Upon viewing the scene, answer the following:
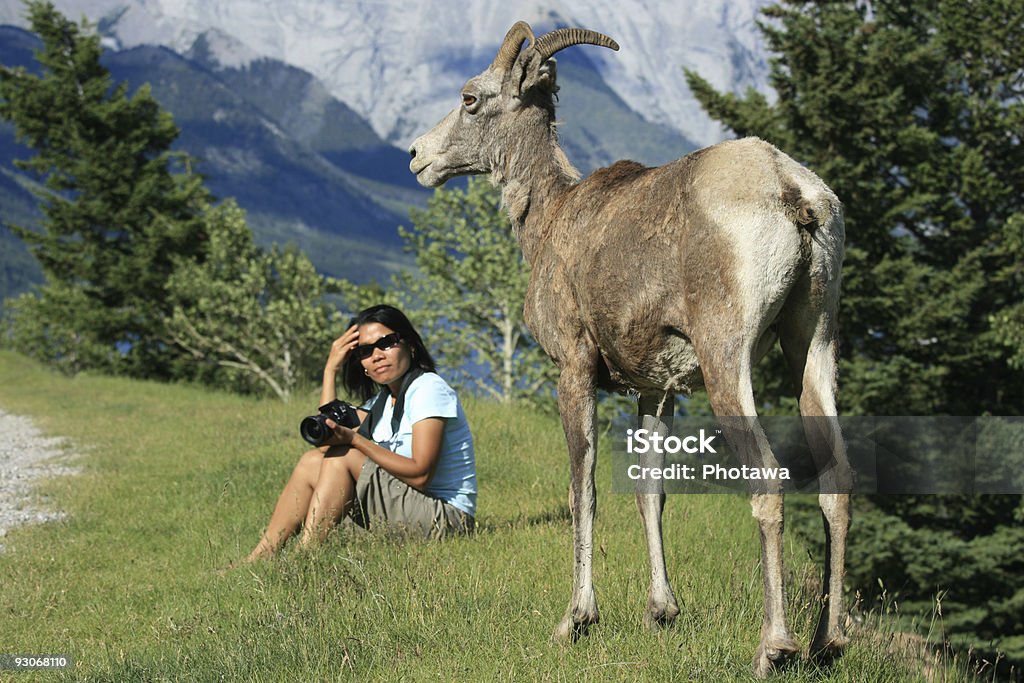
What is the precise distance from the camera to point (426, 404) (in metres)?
6.34

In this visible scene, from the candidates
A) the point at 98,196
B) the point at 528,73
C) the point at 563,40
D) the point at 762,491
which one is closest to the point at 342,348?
the point at 528,73

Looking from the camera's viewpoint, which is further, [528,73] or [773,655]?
[528,73]

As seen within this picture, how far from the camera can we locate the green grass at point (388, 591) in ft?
13.9

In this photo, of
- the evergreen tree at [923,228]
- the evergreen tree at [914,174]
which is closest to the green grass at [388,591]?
the evergreen tree at [923,228]

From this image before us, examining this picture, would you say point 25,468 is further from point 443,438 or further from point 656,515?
point 656,515

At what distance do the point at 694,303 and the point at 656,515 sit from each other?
55.6 inches

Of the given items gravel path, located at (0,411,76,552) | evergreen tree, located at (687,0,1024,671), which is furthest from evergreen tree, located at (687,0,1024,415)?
gravel path, located at (0,411,76,552)

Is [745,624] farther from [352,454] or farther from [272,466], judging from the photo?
[272,466]

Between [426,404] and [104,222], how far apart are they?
2850cm

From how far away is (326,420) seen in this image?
6.30 metres

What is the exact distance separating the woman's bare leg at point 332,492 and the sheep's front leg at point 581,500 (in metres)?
2.42

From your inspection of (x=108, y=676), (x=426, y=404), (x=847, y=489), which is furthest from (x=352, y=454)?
(x=847, y=489)

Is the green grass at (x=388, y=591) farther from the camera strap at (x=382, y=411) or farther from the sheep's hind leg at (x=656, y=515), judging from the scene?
the camera strap at (x=382, y=411)

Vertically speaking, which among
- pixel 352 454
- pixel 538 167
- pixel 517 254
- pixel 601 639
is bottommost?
pixel 601 639
